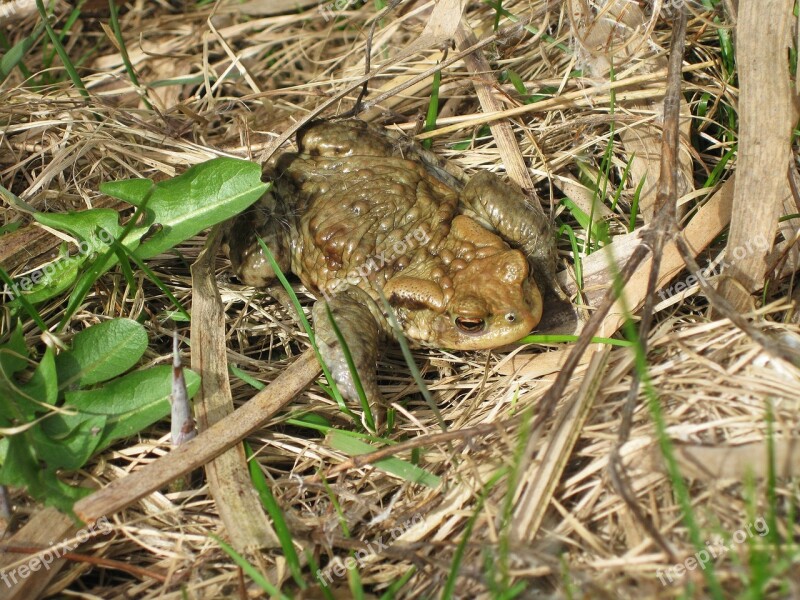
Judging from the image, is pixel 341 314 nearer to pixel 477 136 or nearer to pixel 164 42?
pixel 477 136

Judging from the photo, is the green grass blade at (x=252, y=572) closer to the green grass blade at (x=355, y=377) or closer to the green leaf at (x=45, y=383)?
the green grass blade at (x=355, y=377)

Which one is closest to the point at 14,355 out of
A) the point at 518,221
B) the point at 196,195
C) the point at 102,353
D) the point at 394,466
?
the point at 102,353

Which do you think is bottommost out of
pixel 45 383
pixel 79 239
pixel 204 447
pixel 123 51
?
pixel 204 447

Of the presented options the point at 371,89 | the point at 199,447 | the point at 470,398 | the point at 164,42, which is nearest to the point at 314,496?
the point at 199,447

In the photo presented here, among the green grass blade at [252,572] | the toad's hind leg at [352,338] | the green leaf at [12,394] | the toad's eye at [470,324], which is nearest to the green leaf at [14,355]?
the green leaf at [12,394]

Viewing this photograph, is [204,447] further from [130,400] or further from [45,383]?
[45,383]

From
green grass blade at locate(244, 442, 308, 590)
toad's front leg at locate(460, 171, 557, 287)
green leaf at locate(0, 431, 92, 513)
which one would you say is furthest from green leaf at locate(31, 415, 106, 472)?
toad's front leg at locate(460, 171, 557, 287)

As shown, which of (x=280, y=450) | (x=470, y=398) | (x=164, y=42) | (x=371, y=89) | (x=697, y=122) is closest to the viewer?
(x=280, y=450)
